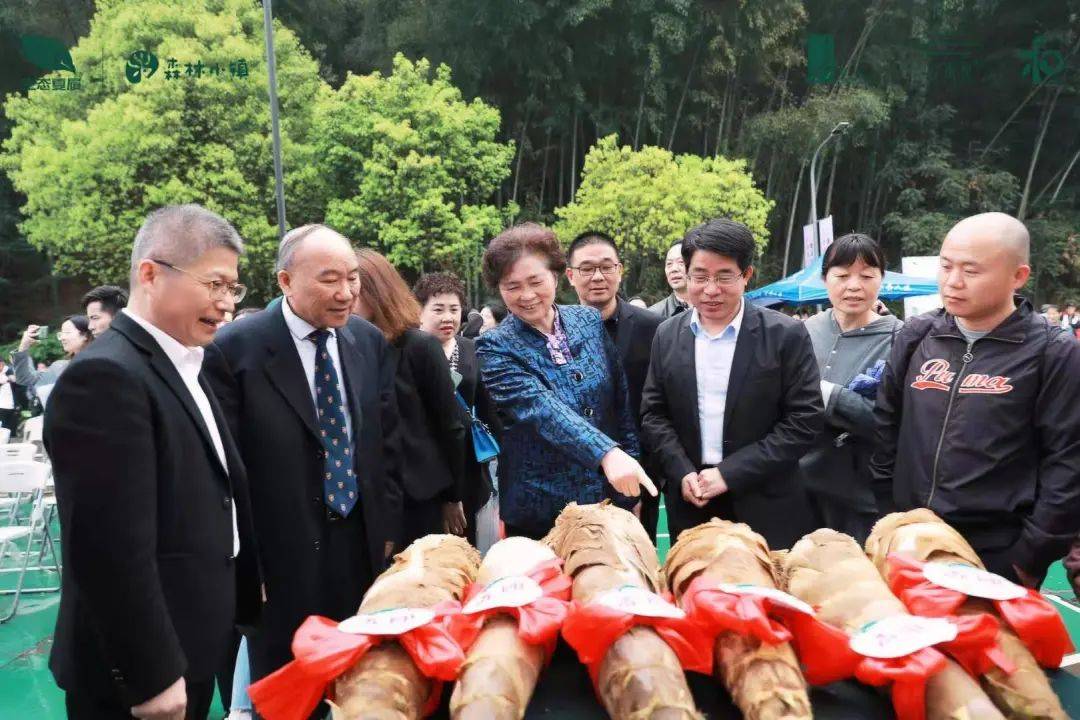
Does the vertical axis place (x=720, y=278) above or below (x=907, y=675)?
above

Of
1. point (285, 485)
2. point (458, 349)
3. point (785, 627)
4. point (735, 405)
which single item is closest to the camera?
point (785, 627)

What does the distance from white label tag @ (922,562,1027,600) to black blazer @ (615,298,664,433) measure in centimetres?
175

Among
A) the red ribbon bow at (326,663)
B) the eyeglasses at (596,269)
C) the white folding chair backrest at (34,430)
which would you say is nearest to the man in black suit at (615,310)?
the eyeglasses at (596,269)

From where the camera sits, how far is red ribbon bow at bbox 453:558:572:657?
1282mm

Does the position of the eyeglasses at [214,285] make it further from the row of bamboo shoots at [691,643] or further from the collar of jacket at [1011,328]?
the collar of jacket at [1011,328]

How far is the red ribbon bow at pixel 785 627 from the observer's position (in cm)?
122

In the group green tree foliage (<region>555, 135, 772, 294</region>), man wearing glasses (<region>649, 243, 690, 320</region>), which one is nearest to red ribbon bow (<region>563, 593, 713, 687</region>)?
man wearing glasses (<region>649, 243, 690, 320</region>)

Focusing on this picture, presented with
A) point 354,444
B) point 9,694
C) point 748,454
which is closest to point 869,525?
point 748,454

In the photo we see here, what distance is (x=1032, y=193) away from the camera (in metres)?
28.5

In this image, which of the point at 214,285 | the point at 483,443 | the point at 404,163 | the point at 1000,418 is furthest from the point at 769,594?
the point at 404,163

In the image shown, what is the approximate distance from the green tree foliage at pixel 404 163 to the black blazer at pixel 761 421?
18222 mm

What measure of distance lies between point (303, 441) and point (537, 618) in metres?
1.20

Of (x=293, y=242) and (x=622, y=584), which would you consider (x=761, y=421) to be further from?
(x=293, y=242)

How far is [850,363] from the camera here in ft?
10.1
